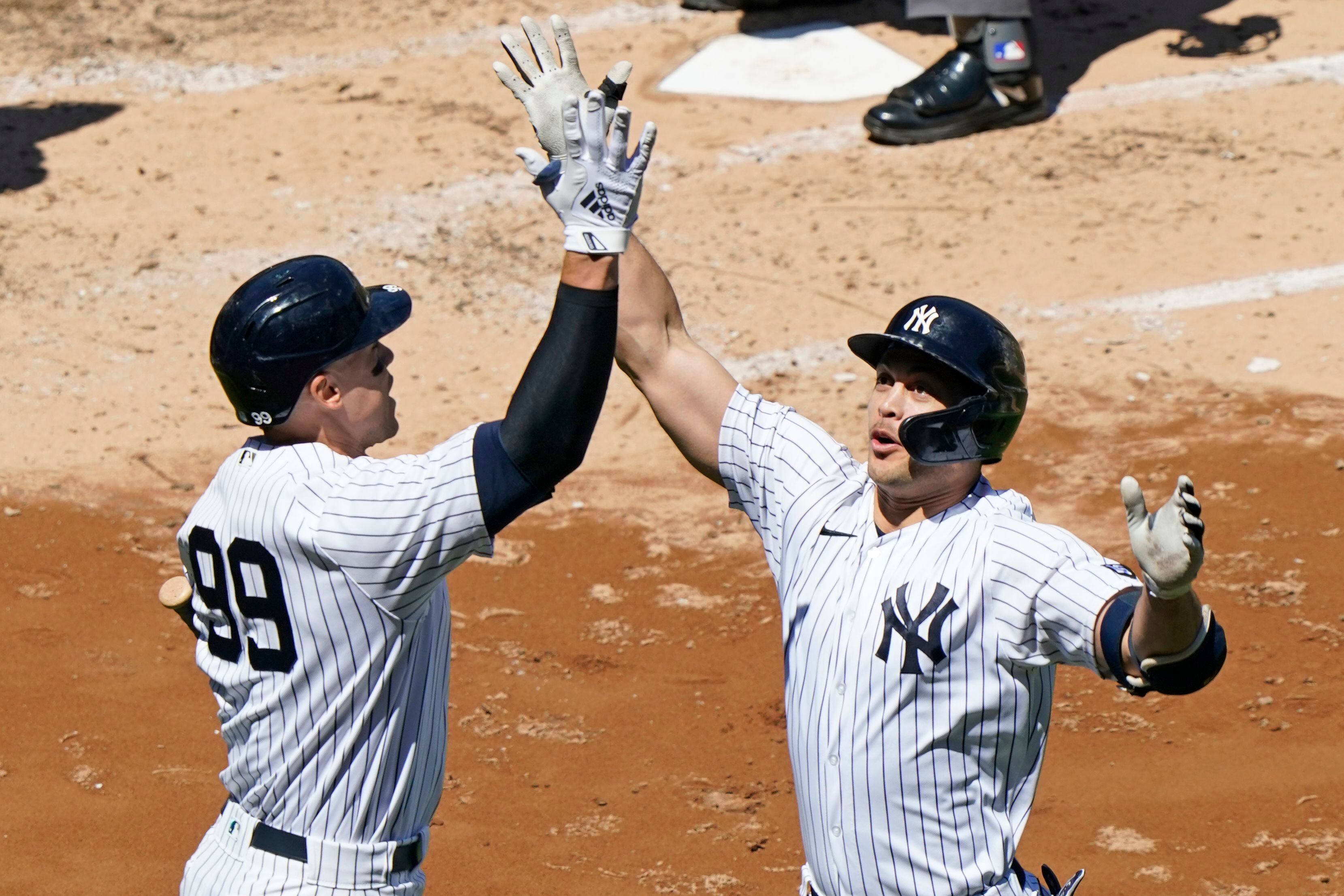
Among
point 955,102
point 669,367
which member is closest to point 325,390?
point 669,367

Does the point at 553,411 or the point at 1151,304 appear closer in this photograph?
the point at 553,411

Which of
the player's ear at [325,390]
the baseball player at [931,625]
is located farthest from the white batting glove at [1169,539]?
the player's ear at [325,390]

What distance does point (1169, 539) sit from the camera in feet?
7.97

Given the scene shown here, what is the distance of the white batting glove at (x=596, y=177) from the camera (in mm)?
2729

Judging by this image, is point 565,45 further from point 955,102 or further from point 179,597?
point 955,102

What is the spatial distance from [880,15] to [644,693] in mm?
6858

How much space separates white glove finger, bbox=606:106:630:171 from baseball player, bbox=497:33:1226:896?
27 cm

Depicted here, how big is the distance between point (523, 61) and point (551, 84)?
3.3 inches

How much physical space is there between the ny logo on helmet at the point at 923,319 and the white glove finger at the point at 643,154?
2.00 feet

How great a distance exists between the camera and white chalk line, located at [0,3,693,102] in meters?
10.4

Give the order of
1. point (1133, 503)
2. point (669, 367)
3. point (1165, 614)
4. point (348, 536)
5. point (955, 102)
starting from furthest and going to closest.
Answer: point (955, 102) → point (669, 367) → point (348, 536) → point (1165, 614) → point (1133, 503)

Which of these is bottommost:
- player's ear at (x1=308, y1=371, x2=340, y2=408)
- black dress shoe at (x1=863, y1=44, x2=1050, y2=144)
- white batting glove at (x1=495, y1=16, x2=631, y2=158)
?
black dress shoe at (x1=863, y1=44, x2=1050, y2=144)

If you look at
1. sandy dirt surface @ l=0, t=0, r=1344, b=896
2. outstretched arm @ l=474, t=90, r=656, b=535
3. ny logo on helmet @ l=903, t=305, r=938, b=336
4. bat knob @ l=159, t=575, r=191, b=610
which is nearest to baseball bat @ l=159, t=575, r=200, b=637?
bat knob @ l=159, t=575, r=191, b=610

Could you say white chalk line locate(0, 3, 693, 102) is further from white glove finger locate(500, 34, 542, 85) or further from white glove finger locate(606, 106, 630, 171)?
white glove finger locate(606, 106, 630, 171)
